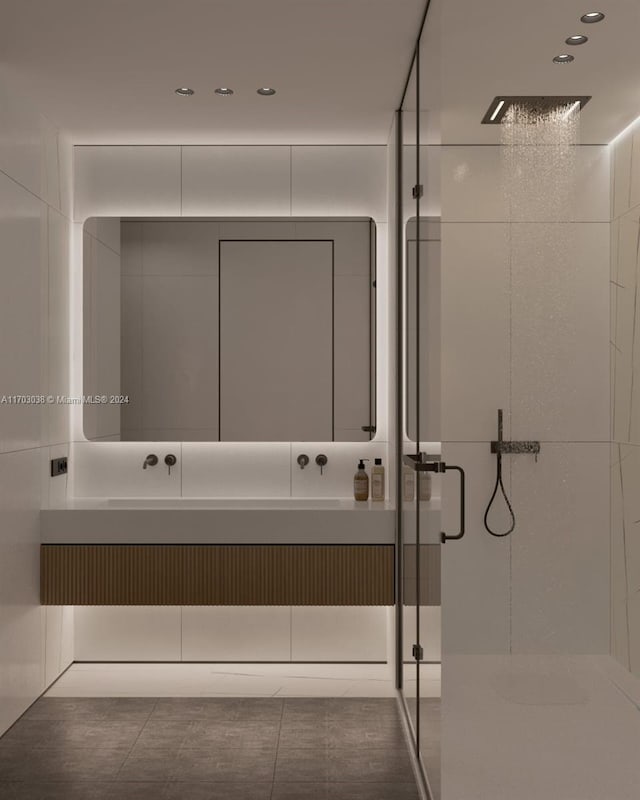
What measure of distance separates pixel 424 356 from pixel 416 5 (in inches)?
46.0

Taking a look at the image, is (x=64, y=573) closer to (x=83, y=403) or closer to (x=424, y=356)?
(x=83, y=403)

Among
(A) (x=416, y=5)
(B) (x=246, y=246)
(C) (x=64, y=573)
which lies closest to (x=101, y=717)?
(C) (x=64, y=573)

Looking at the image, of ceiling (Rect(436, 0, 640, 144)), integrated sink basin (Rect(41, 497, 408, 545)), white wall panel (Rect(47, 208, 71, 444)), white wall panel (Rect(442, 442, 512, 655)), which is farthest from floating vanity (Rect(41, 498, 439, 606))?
ceiling (Rect(436, 0, 640, 144))

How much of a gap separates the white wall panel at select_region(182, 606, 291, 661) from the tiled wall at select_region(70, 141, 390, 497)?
616 mm

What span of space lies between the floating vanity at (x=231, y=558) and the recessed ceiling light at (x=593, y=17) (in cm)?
208

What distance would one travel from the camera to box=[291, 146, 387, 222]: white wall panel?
418 cm

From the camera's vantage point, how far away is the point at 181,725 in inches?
129

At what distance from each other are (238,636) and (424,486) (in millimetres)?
1764

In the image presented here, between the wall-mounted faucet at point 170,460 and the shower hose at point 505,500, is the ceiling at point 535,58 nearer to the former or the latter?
the shower hose at point 505,500

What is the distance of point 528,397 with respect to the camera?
423 cm

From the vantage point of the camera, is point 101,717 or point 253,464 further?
point 253,464

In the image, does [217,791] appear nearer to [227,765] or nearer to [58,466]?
[227,765]

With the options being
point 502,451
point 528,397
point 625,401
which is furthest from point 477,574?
point 625,401

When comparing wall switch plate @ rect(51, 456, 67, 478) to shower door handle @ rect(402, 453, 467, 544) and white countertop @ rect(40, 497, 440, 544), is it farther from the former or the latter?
shower door handle @ rect(402, 453, 467, 544)
